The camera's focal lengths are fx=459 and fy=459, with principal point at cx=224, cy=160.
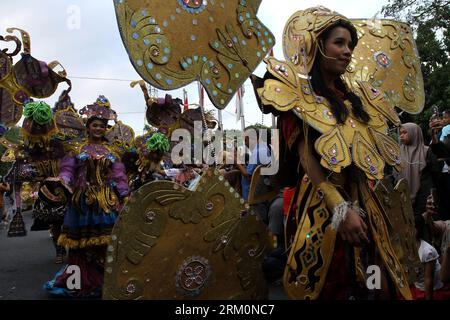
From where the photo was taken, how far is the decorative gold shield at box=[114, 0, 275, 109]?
207 cm

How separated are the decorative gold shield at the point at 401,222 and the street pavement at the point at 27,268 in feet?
4.82

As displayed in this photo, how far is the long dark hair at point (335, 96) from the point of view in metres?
2.23

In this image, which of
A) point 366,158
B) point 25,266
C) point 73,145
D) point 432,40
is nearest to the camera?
point 366,158

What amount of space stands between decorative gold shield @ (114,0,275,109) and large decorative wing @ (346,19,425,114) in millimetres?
688

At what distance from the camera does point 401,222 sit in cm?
259

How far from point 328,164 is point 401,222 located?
0.85 m

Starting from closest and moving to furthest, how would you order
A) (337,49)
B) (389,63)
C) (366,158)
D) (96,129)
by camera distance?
1. (366,158)
2. (337,49)
3. (389,63)
4. (96,129)

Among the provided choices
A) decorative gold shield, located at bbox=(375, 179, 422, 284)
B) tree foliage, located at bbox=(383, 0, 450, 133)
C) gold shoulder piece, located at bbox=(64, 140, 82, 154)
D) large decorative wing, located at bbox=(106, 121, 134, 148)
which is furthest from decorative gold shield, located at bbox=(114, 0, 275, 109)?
tree foliage, located at bbox=(383, 0, 450, 133)

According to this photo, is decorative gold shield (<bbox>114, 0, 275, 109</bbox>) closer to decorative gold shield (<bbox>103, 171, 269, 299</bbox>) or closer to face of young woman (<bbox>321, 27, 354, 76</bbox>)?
face of young woman (<bbox>321, 27, 354, 76</bbox>)

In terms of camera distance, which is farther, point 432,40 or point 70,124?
point 432,40

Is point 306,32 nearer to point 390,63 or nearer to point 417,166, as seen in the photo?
point 390,63

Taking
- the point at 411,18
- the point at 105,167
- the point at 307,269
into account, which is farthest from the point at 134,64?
the point at 411,18

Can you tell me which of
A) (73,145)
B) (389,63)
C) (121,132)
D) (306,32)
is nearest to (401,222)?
(389,63)
